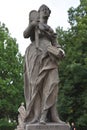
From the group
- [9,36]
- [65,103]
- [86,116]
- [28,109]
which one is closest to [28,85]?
[28,109]

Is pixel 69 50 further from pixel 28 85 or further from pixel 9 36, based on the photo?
pixel 28 85

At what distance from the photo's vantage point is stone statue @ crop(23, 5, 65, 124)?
390 inches

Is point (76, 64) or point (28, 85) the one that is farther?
point (76, 64)

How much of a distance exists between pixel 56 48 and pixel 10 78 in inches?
1570

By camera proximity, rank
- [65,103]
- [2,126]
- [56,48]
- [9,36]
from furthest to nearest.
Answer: [9,36] → [2,126] → [65,103] → [56,48]

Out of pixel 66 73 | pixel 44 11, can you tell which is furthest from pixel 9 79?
pixel 44 11

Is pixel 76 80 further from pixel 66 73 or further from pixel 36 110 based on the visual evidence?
pixel 36 110

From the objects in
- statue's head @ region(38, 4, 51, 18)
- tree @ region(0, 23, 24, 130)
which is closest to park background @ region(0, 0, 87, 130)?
tree @ region(0, 23, 24, 130)

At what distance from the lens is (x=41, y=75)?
10047mm

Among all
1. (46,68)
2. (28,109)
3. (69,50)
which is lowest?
(28,109)

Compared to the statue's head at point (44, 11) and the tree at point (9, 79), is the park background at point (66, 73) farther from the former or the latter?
the statue's head at point (44, 11)

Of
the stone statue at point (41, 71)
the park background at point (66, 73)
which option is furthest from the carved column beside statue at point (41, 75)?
the park background at point (66, 73)

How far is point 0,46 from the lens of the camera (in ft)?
164

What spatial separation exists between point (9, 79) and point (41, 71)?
39.0m
